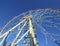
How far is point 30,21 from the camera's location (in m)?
51.5

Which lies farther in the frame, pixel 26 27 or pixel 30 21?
pixel 26 27

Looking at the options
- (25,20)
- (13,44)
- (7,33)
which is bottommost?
(13,44)

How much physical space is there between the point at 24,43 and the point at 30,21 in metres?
6.63

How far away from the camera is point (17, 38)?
50.8 metres

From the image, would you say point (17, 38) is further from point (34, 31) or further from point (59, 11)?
point (59, 11)

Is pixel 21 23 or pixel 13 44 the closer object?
pixel 13 44

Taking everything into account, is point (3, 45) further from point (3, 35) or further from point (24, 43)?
point (24, 43)

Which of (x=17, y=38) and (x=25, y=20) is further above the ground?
(x=25, y=20)

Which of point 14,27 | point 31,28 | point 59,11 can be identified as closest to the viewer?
point 59,11

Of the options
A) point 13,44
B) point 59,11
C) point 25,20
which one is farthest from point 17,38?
point 59,11

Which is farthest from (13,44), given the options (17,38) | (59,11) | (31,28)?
(59,11)

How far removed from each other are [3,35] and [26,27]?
7.63 meters

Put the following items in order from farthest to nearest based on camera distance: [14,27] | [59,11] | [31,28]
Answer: [14,27], [31,28], [59,11]

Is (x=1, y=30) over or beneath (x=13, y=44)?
over
